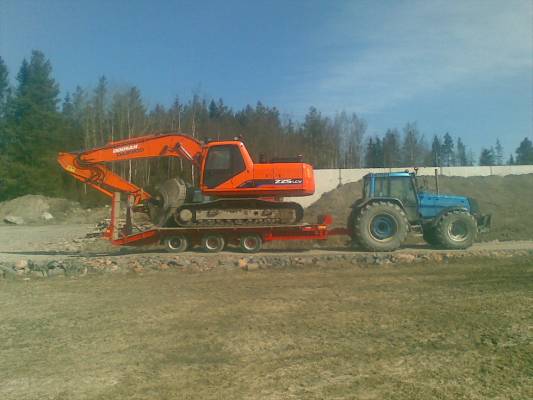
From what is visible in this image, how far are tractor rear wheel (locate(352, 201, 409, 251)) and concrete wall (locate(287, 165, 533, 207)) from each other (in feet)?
55.1

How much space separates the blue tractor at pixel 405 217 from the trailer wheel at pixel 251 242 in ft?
9.00

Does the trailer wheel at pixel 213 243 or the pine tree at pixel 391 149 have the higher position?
the pine tree at pixel 391 149

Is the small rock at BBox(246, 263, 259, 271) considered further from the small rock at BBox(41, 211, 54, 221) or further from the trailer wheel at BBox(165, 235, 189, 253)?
the small rock at BBox(41, 211, 54, 221)

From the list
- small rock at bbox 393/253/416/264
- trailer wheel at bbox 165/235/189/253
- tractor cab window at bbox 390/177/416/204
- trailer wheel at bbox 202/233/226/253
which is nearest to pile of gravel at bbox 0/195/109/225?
trailer wheel at bbox 165/235/189/253

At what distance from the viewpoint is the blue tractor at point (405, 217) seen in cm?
1435

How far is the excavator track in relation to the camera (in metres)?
14.8

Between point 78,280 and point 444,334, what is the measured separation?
8.60 m

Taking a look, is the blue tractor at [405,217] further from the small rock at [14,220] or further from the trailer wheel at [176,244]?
the small rock at [14,220]

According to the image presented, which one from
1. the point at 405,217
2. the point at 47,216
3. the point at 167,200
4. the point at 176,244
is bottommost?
the point at 176,244

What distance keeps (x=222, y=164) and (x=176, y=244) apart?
116 inches

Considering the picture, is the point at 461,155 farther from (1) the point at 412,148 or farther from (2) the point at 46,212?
(2) the point at 46,212

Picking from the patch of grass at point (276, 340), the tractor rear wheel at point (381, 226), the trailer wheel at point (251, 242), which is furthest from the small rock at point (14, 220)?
the tractor rear wheel at point (381, 226)

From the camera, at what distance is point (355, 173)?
34094mm

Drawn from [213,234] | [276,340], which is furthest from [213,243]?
[276,340]
